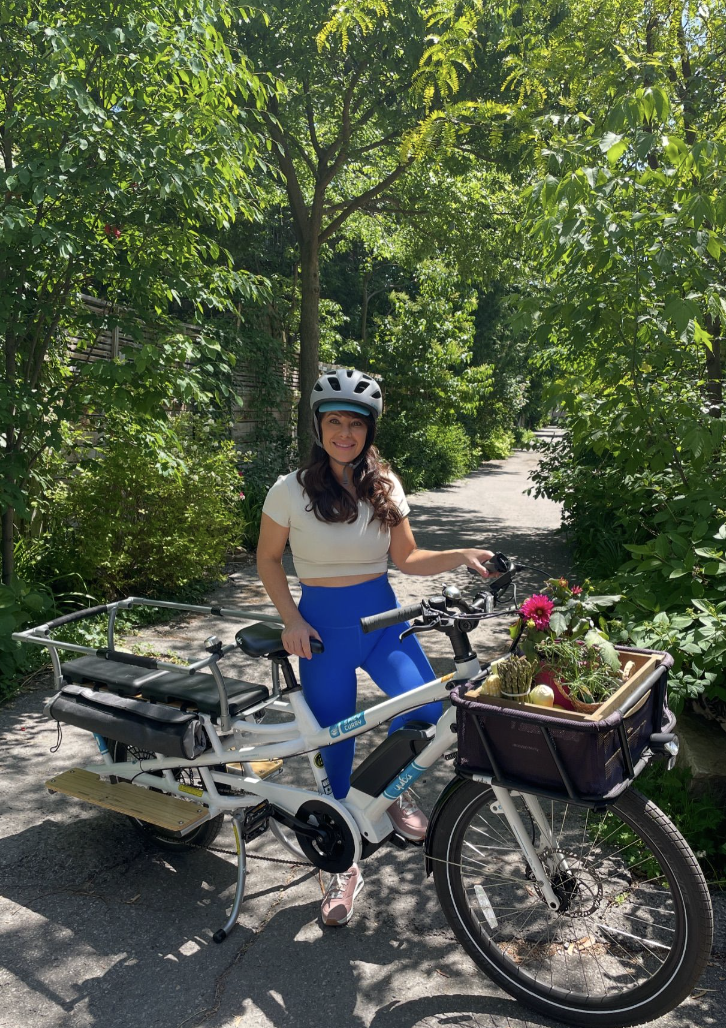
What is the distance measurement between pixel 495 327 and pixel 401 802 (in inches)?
1062

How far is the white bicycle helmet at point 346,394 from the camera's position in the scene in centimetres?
288

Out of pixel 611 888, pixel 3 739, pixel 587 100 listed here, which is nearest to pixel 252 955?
pixel 611 888

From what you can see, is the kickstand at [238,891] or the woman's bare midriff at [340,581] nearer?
the kickstand at [238,891]

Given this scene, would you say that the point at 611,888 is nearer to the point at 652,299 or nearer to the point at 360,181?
the point at 652,299

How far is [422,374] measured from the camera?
1792 centimetres

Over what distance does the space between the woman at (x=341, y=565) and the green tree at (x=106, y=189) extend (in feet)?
7.90

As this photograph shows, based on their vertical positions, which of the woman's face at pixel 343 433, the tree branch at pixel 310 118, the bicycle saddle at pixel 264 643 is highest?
the tree branch at pixel 310 118

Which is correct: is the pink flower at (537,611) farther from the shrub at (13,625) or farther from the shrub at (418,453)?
the shrub at (418,453)

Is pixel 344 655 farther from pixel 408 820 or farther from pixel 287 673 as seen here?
pixel 408 820

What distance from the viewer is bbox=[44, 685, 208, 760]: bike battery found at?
2.84 m

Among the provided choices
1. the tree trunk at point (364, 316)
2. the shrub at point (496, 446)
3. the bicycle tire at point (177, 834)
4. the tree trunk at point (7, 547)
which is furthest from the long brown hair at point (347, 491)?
the shrub at point (496, 446)

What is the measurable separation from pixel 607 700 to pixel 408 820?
1087mm

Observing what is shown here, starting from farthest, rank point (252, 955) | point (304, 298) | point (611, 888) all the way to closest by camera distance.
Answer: point (304, 298), point (252, 955), point (611, 888)

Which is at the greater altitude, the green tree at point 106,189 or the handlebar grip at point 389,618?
the green tree at point 106,189
